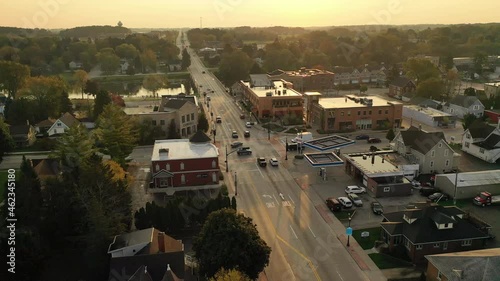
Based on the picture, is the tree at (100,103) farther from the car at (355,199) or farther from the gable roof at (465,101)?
the gable roof at (465,101)

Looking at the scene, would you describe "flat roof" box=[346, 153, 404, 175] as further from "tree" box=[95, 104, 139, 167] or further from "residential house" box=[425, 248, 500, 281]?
"tree" box=[95, 104, 139, 167]

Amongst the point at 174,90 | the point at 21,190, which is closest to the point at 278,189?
the point at 21,190

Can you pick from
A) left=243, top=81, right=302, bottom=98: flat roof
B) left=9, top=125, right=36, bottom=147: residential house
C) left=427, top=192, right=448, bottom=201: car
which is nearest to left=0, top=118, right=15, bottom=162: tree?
left=9, top=125, right=36, bottom=147: residential house

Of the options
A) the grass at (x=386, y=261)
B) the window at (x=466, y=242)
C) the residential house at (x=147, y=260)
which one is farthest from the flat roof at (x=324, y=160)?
the residential house at (x=147, y=260)

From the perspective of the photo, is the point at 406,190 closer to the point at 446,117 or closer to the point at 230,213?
the point at 230,213

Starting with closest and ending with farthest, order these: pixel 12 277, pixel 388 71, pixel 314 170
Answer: pixel 12 277 < pixel 314 170 < pixel 388 71
